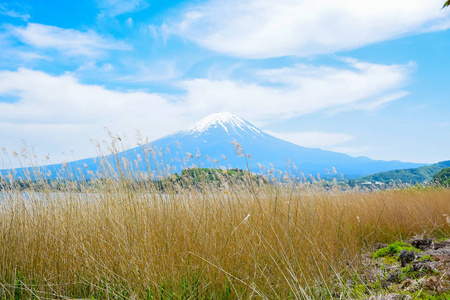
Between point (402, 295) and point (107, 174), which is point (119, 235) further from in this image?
point (402, 295)

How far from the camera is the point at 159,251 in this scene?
2639 millimetres

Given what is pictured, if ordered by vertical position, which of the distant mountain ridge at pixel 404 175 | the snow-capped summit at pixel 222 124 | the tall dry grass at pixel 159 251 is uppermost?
the snow-capped summit at pixel 222 124

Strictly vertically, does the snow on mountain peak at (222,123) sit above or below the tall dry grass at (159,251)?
above

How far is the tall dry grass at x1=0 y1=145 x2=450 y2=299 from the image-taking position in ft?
8.03

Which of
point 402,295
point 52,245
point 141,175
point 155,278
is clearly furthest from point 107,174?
point 402,295

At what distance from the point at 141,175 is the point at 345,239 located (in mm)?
2694

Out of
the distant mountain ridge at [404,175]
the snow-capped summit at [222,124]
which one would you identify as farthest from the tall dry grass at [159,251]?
the snow-capped summit at [222,124]

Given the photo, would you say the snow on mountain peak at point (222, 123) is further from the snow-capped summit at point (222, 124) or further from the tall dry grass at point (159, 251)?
the tall dry grass at point (159, 251)

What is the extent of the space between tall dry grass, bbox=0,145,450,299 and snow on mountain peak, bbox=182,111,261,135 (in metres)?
136

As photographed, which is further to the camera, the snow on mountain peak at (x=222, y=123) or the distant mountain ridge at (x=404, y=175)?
the snow on mountain peak at (x=222, y=123)

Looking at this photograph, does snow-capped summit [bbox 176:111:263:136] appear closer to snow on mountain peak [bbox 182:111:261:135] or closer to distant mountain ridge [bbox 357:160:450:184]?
snow on mountain peak [bbox 182:111:261:135]

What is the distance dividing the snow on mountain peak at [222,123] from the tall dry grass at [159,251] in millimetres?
135557

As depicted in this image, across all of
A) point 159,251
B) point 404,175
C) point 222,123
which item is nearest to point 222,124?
point 222,123

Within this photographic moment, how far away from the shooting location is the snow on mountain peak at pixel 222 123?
144 meters
